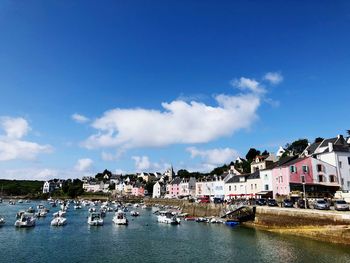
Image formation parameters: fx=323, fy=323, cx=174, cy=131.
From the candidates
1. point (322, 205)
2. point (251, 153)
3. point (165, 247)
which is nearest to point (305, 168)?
point (322, 205)

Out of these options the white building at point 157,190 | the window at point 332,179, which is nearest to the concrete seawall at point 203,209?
the window at point 332,179

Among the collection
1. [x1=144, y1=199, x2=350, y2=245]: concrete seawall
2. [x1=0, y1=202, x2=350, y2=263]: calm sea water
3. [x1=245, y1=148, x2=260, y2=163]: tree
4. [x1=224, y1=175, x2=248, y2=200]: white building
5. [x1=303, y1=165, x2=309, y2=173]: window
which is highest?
[x1=245, y1=148, x2=260, y2=163]: tree

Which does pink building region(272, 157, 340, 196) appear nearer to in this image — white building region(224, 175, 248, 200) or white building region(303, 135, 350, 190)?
white building region(303, 135, 350, 190)

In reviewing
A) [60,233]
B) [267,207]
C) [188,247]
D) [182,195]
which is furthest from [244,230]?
[182,195]

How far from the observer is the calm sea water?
34.9 m

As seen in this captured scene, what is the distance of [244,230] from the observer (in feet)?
178

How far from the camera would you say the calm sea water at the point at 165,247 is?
34906mm

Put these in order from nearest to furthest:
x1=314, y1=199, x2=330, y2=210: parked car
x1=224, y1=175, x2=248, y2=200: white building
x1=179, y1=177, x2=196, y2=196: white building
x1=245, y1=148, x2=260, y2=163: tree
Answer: x1=314, y1=199, x2=330, y2=210: parked car < x1=224, y1=175, x2=248, y2=200: white building < x1=179, y1=177, x2=196, y2=196: white building < x1=245, y1=148, x2=260, y2=163: tree

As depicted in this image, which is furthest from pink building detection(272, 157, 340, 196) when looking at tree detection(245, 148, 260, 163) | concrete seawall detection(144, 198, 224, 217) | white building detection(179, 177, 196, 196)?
tree detection(245, 148, 260, 163)

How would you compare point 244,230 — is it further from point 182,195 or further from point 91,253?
point 182,195

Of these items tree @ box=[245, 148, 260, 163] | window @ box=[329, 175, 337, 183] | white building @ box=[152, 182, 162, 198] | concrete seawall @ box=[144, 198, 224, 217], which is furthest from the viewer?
white building @ box=[152, 182, 162, 198]

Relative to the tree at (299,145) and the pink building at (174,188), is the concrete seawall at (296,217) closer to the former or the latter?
the tree at (299,145)

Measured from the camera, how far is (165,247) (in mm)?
41688

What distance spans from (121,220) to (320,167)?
44280 mm
